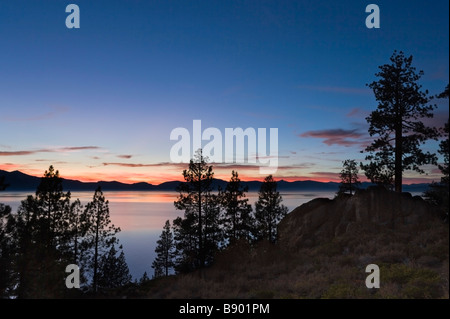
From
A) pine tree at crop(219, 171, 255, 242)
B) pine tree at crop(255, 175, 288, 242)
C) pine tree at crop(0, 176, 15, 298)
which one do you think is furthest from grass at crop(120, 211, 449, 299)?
pine tree at crop(0, 176, 15, 298)

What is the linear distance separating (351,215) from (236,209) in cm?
1708

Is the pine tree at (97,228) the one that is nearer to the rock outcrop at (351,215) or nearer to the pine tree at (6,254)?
the pine tree at (6,254)

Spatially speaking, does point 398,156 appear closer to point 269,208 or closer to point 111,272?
point 269,208

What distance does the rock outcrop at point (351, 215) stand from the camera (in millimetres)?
22984

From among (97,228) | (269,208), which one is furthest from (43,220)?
(269,208)

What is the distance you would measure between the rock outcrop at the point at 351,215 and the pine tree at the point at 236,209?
12.3 meters

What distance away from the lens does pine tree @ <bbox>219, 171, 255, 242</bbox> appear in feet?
129

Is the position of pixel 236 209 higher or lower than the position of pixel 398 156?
lower

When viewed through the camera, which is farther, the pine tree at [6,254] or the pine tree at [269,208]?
the pine tree at [269,208]

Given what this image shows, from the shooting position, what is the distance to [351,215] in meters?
25.2

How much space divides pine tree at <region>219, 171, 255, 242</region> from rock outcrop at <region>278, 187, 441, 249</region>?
12.3 m

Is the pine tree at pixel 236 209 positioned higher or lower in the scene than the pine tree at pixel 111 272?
higher

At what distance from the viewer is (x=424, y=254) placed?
16.9 meters

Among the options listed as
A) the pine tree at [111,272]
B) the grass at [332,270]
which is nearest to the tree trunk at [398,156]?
the grass at [332,270]
